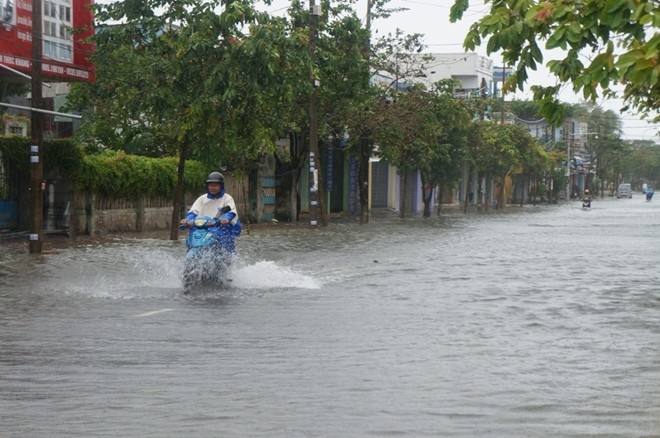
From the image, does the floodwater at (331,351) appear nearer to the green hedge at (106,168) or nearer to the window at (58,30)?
the green hedge at (106,168)

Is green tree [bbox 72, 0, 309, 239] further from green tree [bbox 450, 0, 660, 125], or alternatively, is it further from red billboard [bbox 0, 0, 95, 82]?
green tree [bbox 450, 0, 660, 125]

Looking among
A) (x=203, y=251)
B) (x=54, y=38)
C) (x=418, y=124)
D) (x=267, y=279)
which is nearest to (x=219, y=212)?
(x=203, y=251)

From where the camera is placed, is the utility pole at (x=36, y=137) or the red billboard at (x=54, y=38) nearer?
the utility pole at (x=36, y=137)

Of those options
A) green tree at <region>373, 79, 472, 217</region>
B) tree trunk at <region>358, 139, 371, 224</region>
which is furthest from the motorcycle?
tree trunk at <region>358, 139, 371, 224</region>

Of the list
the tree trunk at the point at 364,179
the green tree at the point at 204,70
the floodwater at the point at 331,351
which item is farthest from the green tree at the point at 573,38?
the tree trunk at the point at 364,179

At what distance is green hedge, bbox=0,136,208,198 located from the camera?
26475 millimetres

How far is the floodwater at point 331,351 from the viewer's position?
695cm

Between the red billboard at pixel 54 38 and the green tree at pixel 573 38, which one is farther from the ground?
the red billboard at pixel 54 38

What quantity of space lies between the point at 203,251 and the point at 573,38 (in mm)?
7933

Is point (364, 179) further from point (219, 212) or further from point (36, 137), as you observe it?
point (219, 212)

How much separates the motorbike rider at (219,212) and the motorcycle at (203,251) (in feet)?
0.07

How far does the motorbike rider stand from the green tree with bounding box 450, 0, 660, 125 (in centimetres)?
619

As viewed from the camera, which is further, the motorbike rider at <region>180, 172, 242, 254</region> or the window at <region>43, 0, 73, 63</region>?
the window at <region>43, 0, 73, 63</region>

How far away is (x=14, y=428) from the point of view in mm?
6582
